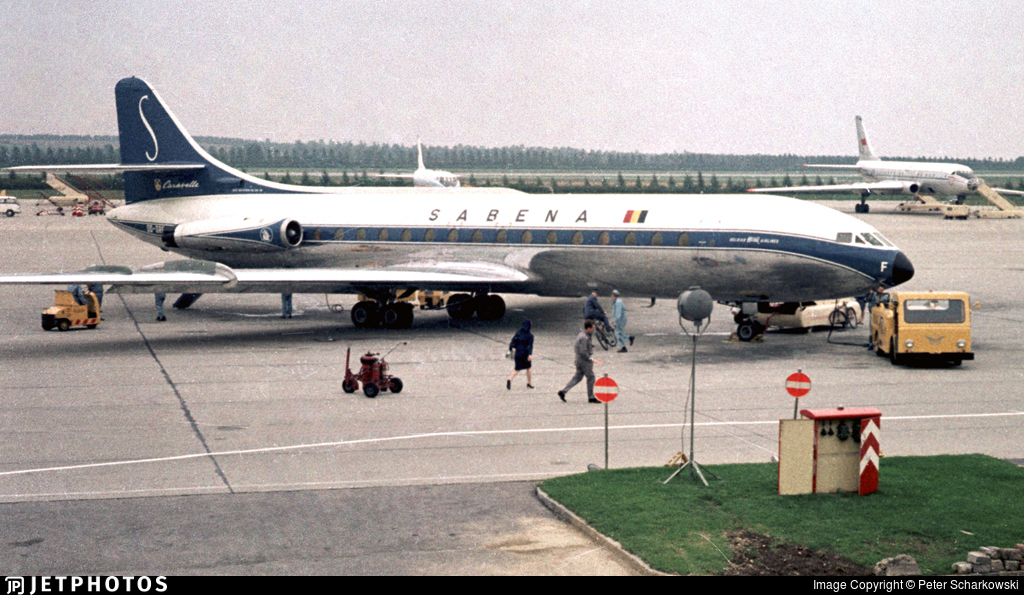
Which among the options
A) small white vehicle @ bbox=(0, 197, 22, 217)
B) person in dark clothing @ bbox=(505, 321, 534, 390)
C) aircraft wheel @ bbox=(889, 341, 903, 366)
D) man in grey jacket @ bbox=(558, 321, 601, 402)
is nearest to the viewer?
man in grey jacket @ bbox=(558, 321, 601, 402)

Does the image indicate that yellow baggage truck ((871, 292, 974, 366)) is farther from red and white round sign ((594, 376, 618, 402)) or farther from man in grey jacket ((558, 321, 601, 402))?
red and white round sign ((594, 376, 618, 402))

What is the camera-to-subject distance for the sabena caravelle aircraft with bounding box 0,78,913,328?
28906 mm

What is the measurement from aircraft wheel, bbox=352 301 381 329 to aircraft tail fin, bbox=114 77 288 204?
750 cm

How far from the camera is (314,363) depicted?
27.1m

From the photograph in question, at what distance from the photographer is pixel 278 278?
30.8 metres

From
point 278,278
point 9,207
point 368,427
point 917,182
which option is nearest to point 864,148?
point 917,182

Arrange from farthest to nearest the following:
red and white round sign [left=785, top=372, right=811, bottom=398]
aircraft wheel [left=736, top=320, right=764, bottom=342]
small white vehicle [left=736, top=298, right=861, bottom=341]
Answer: small white vehicle [left=736, top=298, right=861, bottom=341] < aircraft wheel [left=736, top=320, right=764, bottom=342] < red and white round sign [left=785, top=372, right=811, bottom=398]

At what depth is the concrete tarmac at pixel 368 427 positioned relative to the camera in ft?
44.4

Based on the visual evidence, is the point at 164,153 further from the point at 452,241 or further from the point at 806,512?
the point at 806,512

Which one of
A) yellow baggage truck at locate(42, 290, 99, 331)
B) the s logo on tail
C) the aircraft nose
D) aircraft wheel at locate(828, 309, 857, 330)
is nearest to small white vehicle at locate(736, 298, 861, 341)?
aircraft wheel at locate(828, 309, 857, 330)

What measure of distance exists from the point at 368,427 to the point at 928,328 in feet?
45.8

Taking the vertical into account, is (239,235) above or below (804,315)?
above
